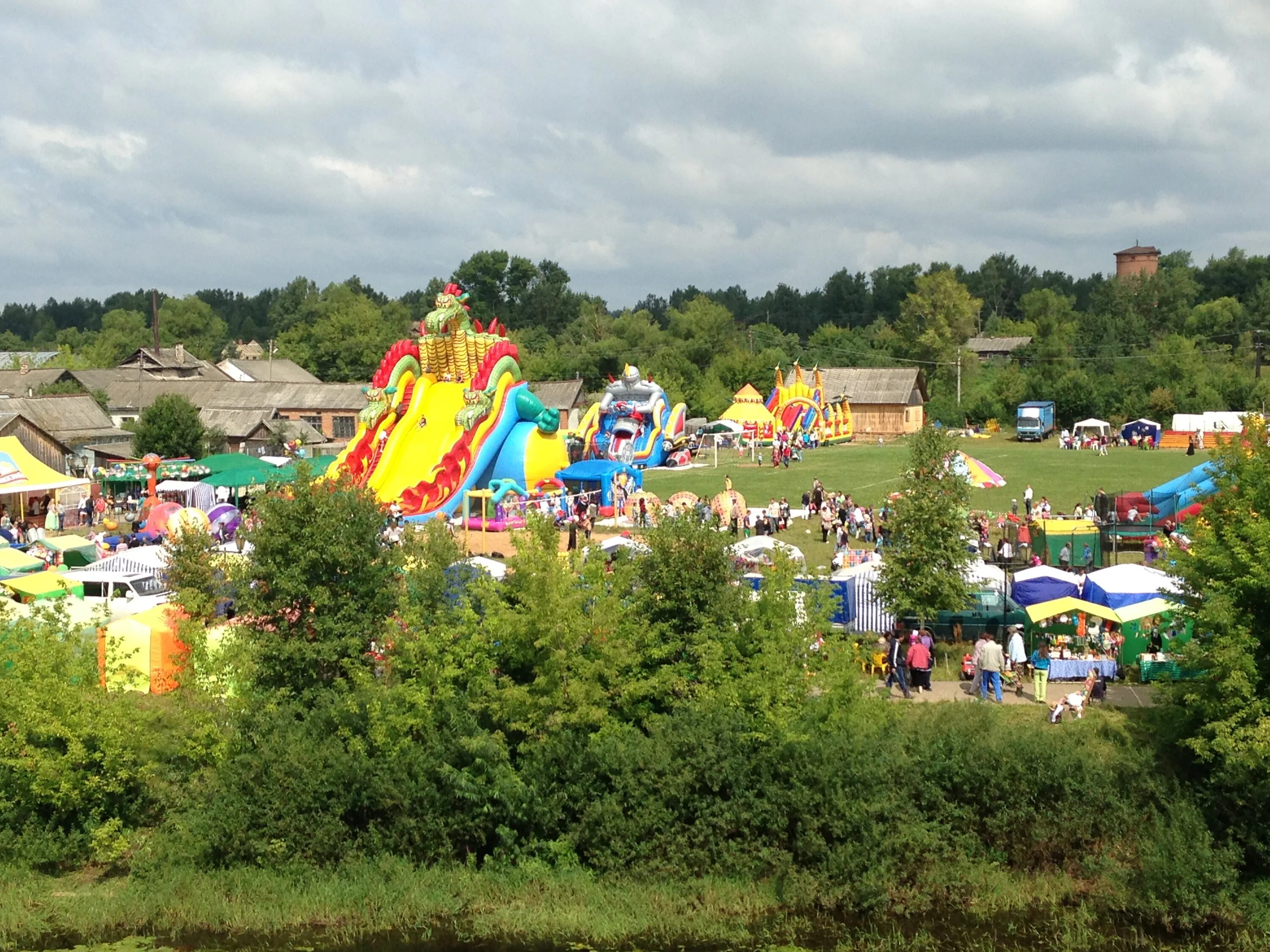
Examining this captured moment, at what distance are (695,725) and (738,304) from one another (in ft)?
416

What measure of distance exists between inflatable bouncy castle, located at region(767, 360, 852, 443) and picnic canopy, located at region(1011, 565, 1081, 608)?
31274mm

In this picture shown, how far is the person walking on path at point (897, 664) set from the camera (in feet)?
53.0

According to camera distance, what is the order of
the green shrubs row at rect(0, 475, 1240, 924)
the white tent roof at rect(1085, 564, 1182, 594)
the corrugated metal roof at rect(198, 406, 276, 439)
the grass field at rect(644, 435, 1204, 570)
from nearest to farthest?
the green shrubs row at rect(0, 475, 1240, 924)
the white tent roof at rect(1085, 564, 1182, 594)
the grass field at rect(644, 435, 1204, 570)
the corrugated metal roof at rect(198, 406, 276, 439)

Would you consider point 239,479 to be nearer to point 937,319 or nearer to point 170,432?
point 170,432

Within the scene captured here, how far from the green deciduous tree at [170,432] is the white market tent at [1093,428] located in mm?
32424

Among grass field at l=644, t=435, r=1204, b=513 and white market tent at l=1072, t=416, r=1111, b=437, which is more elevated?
white market tent at l=1072, t=416, r=1111, b=437

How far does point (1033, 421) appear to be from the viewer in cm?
5372

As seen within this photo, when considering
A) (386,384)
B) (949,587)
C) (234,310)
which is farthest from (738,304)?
(949,587)

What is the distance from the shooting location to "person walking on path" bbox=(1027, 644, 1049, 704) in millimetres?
15883

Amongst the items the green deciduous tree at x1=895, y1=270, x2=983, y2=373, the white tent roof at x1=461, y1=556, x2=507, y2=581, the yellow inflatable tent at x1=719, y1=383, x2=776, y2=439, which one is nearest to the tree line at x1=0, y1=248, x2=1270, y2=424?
the green deciduous tree at x1=895, y1=270, x2=983, y2=373

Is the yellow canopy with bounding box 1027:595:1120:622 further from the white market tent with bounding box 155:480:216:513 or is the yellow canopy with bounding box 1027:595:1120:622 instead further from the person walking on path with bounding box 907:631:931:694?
the white market tent with bounding box 155:480:216:513

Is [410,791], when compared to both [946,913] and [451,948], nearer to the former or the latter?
[451,948]

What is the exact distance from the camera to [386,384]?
105ft

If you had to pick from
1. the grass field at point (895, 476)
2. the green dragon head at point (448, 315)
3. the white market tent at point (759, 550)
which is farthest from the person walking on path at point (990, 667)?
the green dragon head at point (448, 315)
